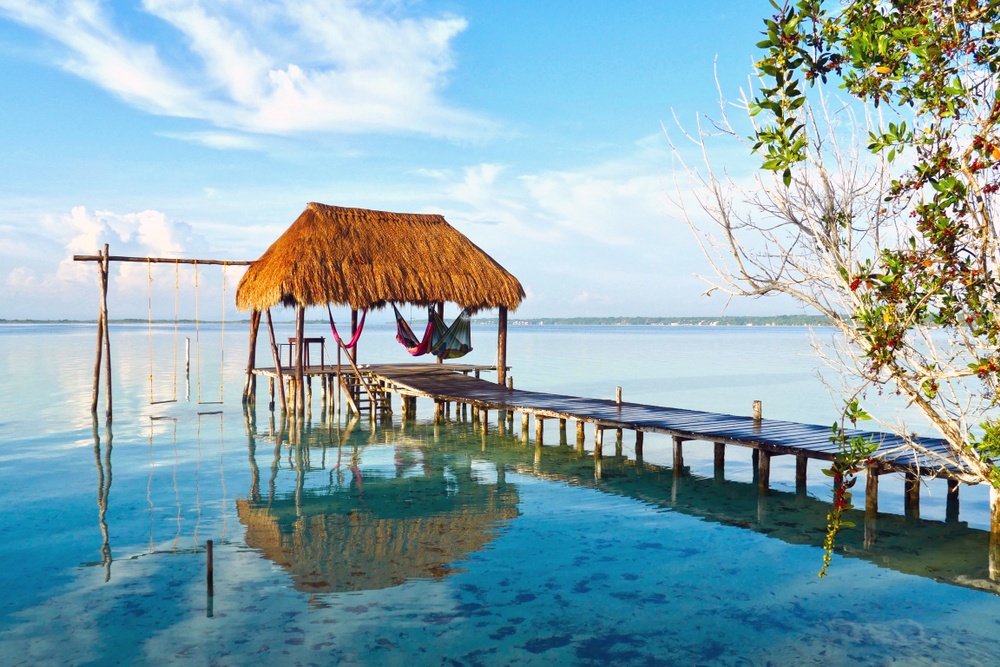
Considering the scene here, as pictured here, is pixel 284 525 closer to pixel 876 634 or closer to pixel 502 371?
pixel 876 634

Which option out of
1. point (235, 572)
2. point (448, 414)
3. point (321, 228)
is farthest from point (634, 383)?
point (235, 572)

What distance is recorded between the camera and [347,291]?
13789 millimetres

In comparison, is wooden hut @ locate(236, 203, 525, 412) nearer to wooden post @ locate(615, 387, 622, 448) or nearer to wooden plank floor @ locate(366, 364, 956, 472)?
wooden plank floor @ locate(366, 364, 956, 472)

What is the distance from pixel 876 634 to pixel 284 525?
530cm

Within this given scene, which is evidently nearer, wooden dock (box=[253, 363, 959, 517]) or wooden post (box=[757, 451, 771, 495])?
wooden dock (box=[253, 363, 959, 517])

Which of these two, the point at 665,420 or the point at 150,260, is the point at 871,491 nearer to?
the point at 665,420

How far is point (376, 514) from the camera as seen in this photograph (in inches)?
315

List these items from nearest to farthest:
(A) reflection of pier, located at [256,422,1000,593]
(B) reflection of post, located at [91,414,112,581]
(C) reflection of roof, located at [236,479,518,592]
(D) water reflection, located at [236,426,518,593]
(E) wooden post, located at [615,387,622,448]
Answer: (C) reflection of roof, located at [236,479,518,592], (D) water reflection, located at [236,426,518,593], (A) reflection of pier, located at [256,422,1000,593], (B) reflection of post, located at [91,414,112,581], (E) wooden post, located at [615,387,622,448]

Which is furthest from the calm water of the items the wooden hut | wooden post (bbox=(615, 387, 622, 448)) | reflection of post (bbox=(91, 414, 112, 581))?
the wooden hut

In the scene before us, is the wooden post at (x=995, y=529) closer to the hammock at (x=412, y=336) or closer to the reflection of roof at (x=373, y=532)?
the reflection of roof at (x=373, y=532)

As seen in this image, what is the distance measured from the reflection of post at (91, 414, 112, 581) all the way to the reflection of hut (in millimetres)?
1194

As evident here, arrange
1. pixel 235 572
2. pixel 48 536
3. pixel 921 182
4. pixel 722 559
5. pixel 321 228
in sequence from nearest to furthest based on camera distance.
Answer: pixel 921 182 < pixel 235 572 < pixel 722 559 < pixel 48 536 < pixel 321 228

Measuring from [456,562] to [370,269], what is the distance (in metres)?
8.74

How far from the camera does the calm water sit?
4.99 meters
